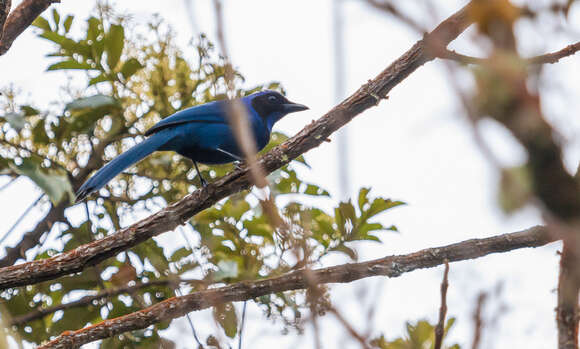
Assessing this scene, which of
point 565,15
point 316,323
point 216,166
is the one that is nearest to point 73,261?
point 216,166

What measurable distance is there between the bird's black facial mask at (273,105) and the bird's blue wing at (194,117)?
30.2 inches

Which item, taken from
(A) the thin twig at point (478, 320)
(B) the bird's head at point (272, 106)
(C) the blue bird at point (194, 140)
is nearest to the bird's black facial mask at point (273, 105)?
(B) the bird's head at point (272, 106)

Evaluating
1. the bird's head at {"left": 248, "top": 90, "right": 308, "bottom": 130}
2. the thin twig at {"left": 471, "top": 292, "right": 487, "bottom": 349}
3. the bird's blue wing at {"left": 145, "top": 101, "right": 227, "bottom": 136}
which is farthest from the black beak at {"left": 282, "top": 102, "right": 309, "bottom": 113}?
the thin twig at {"left": 471, "top": 292, "right": 487, "bottom": 349}

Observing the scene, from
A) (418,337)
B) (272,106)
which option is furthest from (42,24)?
(418,337)

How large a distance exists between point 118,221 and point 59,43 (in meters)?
1.23

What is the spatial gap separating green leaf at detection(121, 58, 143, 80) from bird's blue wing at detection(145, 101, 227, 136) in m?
0.38

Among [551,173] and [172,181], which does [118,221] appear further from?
[551,173]

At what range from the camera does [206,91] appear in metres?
4.85

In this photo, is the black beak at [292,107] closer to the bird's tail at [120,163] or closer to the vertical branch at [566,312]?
the bird's tail at [120,163]

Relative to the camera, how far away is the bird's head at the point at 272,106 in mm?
5977

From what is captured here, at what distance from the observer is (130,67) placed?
15.1 feet

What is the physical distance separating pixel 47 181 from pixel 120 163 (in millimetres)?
975

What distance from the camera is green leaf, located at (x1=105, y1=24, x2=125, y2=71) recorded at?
4621 millimetres

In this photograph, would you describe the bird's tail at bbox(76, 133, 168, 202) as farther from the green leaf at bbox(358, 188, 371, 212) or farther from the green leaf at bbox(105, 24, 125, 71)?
the green leaf at bbox(358, 188, 371, 212)
